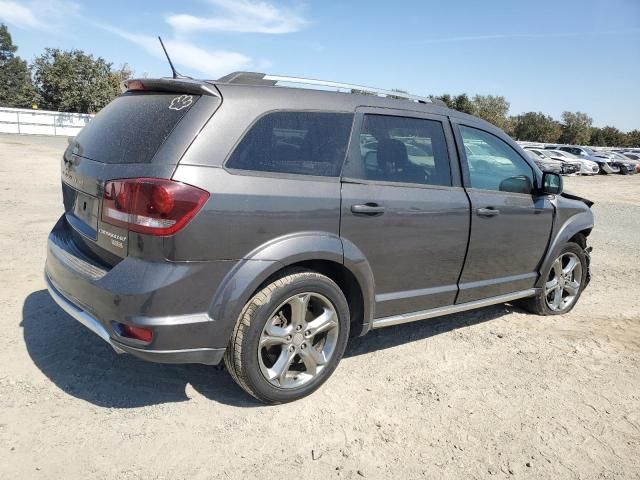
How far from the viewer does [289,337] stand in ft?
9.99

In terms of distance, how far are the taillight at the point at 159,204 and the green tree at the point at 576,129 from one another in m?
80.6

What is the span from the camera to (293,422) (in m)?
2.93

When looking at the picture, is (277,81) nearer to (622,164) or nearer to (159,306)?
(159,306)

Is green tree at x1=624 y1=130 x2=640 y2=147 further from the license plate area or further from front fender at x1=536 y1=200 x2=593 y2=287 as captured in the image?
the license plate area

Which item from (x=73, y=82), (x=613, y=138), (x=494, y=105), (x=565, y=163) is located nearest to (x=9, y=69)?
(x=73, y=82)

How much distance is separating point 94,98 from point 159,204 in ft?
153

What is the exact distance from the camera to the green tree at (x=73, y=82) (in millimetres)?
42750

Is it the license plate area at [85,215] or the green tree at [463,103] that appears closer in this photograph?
the license plate area at [85,215]

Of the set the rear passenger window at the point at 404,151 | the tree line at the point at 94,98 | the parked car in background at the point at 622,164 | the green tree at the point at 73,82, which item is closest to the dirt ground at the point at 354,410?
the rear passenger window at the point at 404,151

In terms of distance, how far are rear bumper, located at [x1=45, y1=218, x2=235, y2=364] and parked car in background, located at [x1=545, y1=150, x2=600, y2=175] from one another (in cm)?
3128

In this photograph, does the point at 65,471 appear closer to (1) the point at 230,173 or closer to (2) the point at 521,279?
(1) the point at 230,173

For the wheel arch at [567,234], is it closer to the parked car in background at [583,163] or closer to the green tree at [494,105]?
the parked car in background at [583,163]

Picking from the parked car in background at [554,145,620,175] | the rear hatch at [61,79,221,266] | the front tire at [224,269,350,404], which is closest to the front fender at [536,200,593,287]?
the front tire at [224,269,350,404]

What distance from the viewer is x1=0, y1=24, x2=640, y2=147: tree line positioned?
141ft
